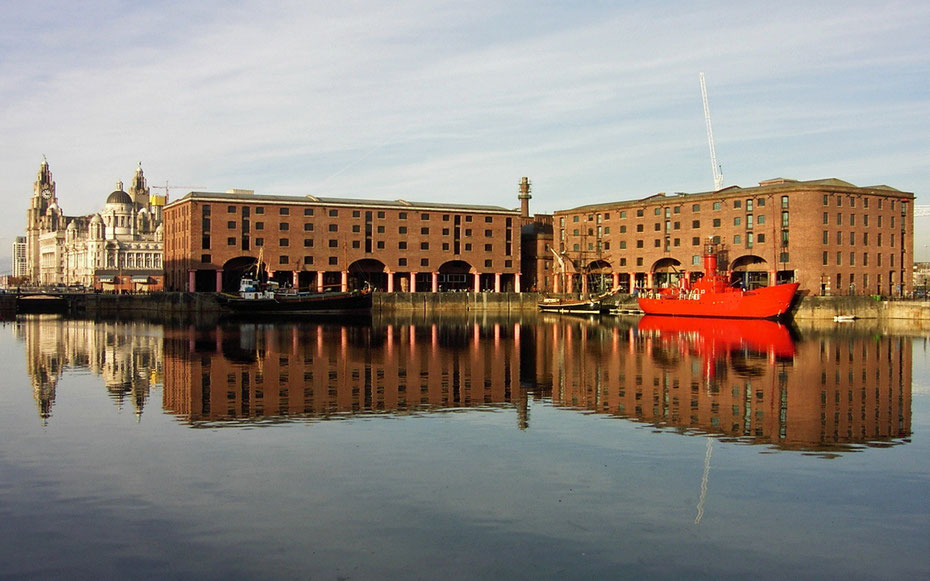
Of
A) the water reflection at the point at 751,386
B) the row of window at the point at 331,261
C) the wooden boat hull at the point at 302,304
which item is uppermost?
the row of window at the point at 331,261

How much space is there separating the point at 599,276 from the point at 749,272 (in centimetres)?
2726

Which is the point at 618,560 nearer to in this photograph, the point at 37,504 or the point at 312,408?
the point at 37,504

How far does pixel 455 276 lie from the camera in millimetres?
127000

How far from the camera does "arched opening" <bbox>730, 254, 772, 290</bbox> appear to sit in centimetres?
10294

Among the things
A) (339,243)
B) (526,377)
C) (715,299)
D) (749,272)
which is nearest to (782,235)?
(749,272)

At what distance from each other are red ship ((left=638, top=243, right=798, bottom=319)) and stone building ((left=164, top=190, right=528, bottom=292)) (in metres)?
28.7

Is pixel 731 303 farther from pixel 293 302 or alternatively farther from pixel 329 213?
pixel 329 213

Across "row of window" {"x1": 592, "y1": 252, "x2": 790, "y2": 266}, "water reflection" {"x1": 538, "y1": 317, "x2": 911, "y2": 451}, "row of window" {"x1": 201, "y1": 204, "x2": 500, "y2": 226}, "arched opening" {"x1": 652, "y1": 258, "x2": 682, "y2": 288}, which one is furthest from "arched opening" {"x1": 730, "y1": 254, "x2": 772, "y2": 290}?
"water reflection" {"x1": 538, "y1": 317, "x2": 911, "y2": 451}

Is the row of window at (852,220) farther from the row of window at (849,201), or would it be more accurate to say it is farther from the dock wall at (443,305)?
the dock wall at (443,305)

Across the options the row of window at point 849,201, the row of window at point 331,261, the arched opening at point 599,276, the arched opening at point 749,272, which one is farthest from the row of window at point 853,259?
the row of window at point 331,261

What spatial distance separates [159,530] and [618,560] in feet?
23.5

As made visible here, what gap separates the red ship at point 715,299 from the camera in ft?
287

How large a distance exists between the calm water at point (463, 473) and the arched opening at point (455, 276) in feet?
286

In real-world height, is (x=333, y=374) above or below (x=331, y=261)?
below
